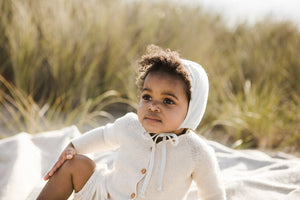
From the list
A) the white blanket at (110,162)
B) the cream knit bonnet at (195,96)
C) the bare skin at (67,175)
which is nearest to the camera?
the cream knit bonnet at (195,96)

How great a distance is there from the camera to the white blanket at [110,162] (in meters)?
2.16

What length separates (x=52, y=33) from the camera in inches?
144

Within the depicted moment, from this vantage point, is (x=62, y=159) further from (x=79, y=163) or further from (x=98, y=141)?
(x=98, y=141)

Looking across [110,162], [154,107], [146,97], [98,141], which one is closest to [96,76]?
[110,162]

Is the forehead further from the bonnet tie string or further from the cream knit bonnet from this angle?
the bonnet tie string

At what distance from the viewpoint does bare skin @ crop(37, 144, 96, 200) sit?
171 centimetres

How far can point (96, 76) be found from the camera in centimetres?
391

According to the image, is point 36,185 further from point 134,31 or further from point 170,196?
point 134,31

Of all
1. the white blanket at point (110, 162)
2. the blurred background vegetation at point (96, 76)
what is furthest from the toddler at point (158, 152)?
the blurred background vegetation at point (96, 76)

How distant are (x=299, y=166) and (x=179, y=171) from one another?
4.49 ft

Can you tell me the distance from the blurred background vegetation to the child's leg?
4.48ft

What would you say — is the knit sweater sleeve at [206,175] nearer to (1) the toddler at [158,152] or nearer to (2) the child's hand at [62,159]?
(1) the toddler at [158,152]

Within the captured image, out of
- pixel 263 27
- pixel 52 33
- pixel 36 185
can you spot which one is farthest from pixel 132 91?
pixel 263 27

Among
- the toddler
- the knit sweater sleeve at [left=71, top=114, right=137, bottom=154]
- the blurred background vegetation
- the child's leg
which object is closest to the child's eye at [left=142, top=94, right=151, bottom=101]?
the toddler
